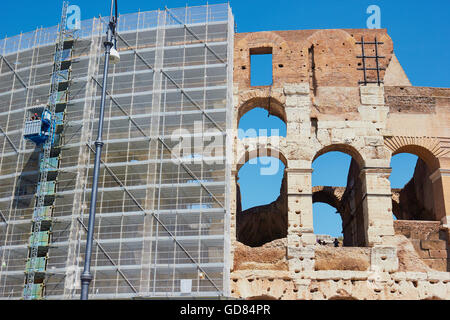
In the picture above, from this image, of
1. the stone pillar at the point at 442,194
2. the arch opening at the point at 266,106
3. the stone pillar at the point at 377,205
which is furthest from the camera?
the arch opening at the point at 266,106

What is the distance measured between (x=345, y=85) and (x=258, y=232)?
8.22 m

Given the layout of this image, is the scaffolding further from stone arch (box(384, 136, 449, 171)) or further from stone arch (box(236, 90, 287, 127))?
stone arch (box(384, 136, 449, 171))

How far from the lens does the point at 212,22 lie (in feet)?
62.5

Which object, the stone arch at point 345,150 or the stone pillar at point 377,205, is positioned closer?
the stone pillar at point 377,205

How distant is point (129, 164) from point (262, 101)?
4.85 metres

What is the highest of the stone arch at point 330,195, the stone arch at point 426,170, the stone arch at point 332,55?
the stone arch at point 332,55

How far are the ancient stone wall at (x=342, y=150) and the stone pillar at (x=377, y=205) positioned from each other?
0.10 feet

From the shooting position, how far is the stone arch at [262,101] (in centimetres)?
1888

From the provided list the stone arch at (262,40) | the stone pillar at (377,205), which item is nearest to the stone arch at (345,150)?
the stone pillar at (377,205)

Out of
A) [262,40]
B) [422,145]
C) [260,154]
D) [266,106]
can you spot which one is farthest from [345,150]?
[262,40]

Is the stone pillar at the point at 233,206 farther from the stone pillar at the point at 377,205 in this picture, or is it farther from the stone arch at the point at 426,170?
the stone arch at the point at 426,170

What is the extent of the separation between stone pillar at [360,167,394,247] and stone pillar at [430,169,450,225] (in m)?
1.62

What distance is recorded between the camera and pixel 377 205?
1750 cm
